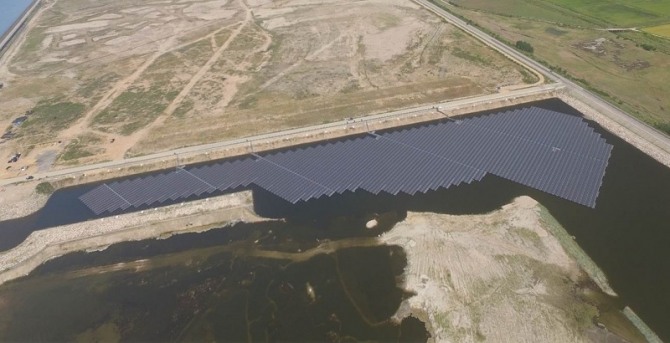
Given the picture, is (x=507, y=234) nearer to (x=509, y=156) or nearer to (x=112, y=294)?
(x=509, y=156)

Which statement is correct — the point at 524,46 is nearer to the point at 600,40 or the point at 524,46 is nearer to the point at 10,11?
the point at 600,40

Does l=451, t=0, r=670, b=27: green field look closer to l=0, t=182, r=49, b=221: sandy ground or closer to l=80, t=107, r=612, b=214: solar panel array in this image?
l=80, t=107, r=612, b=214: solar panel array

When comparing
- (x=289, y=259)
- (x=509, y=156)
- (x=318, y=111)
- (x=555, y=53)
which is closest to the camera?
(x=289, y=259)

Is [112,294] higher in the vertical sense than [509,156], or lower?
lower

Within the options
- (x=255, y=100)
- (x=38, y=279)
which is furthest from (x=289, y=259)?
(x=255, y=100)

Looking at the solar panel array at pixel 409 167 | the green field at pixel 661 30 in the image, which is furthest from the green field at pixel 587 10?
the solar panel array at pixel 409 167

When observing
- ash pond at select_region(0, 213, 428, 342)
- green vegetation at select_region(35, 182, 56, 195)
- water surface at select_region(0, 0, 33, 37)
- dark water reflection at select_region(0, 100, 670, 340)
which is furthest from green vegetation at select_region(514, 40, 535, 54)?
water surface at select_region(0, 0, 33, 37)

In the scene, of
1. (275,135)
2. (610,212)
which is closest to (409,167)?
(275,135)
